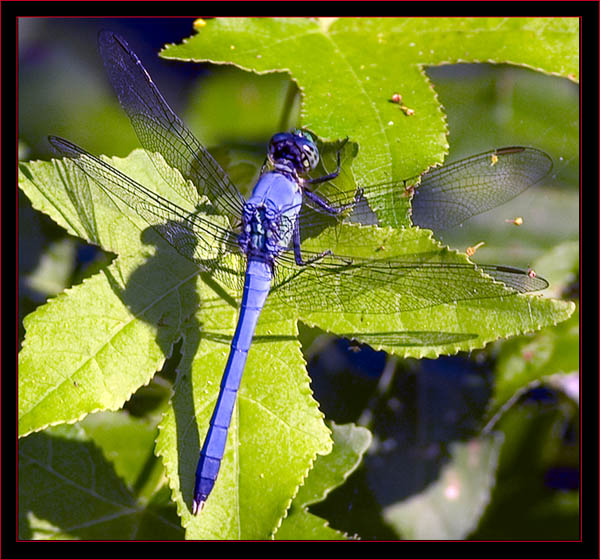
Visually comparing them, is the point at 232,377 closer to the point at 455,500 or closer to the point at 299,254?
the point at 299,254

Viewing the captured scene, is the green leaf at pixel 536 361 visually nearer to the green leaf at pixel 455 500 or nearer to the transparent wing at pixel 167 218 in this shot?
the green leaf at pixel 455 500

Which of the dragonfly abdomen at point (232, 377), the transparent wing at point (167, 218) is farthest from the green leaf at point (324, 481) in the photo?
the transparent wing at point (167, 218)

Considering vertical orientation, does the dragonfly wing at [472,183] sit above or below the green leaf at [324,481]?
above

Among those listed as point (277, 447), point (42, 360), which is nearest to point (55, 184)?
point (42, 360)

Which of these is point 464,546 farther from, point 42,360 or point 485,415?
point 42,360

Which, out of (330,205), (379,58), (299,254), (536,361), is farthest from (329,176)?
(536,361)
